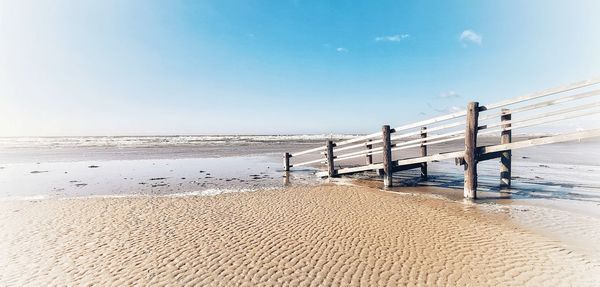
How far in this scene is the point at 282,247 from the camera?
20.1 feet

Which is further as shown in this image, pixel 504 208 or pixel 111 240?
pixel 504 208

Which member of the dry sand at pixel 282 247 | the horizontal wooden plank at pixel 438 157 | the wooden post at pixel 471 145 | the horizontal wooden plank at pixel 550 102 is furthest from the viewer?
the horizontal wooden plank at pixel 438 157

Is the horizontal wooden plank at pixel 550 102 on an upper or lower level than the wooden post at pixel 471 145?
upper

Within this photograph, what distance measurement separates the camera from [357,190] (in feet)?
38.7

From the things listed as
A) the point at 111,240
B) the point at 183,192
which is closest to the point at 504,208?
the point at 111,240

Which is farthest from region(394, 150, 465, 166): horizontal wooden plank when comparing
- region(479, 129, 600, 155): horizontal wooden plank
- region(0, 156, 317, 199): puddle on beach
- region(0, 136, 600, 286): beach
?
region(0, 156, 317, 199): puddle on beach

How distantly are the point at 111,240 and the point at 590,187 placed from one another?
1628cm

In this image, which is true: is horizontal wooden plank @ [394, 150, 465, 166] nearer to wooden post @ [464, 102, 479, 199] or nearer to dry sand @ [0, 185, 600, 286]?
wooden post @ [464, 102, 479, 199]

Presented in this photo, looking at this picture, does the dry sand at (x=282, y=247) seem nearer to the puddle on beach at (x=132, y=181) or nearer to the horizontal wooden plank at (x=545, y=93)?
the puddle on beach at (x=132, y=181)

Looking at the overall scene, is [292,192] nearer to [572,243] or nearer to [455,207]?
[455,207]

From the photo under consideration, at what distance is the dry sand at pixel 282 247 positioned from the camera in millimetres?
4949

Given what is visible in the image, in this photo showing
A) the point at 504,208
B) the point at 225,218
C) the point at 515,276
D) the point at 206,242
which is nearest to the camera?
the point at 515,276

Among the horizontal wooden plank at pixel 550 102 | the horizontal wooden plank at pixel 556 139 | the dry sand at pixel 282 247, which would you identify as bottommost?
the dry sand at pixel 282 247

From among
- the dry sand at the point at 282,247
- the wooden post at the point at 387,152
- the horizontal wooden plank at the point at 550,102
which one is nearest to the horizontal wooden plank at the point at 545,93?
the horizontal wooden plank at the point at 550,102
